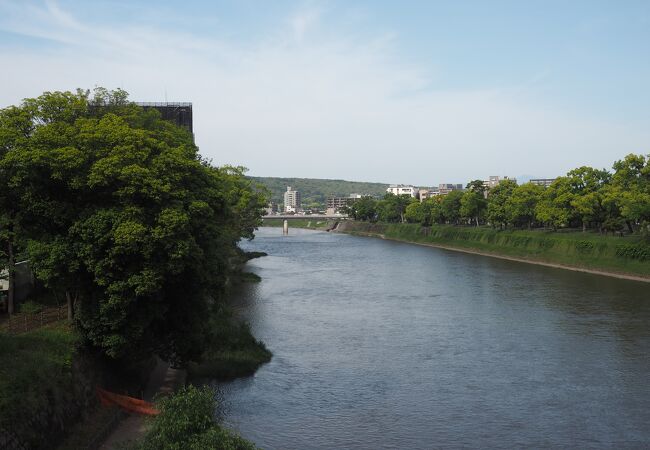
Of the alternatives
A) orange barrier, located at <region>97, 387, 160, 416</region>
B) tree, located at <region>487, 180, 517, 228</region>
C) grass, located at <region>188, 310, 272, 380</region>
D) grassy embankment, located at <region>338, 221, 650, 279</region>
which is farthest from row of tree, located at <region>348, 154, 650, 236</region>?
orange barrier, located at <region>97, 387, 160, 416</region>

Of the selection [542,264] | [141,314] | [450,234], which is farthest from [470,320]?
[450,234]

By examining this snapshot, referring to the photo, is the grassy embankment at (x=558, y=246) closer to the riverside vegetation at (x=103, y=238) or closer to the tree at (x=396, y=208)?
the tree at (x=396, y=208)

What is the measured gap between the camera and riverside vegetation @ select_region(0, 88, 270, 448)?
19578mm

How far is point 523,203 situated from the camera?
3029 inches

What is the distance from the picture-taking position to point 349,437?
67.4ft

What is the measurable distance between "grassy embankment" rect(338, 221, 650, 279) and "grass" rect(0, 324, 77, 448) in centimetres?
4886

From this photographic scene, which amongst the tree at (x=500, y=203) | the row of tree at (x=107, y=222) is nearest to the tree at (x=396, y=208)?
the tree at (x=500, y=203)

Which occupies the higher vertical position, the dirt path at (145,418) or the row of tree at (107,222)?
the row of tree at (107,222)

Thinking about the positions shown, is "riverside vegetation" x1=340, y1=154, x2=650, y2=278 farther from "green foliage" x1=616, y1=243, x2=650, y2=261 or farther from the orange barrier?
the orange barrier

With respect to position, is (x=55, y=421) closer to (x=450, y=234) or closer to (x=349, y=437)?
(x=349, y=437)

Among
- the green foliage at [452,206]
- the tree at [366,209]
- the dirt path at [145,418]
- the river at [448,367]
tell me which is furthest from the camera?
the tree at [366,209]

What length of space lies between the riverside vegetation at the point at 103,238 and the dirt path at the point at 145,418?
118 centimetres

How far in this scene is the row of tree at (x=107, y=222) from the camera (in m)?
19.7

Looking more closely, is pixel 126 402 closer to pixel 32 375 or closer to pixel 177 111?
pixel 32 375
